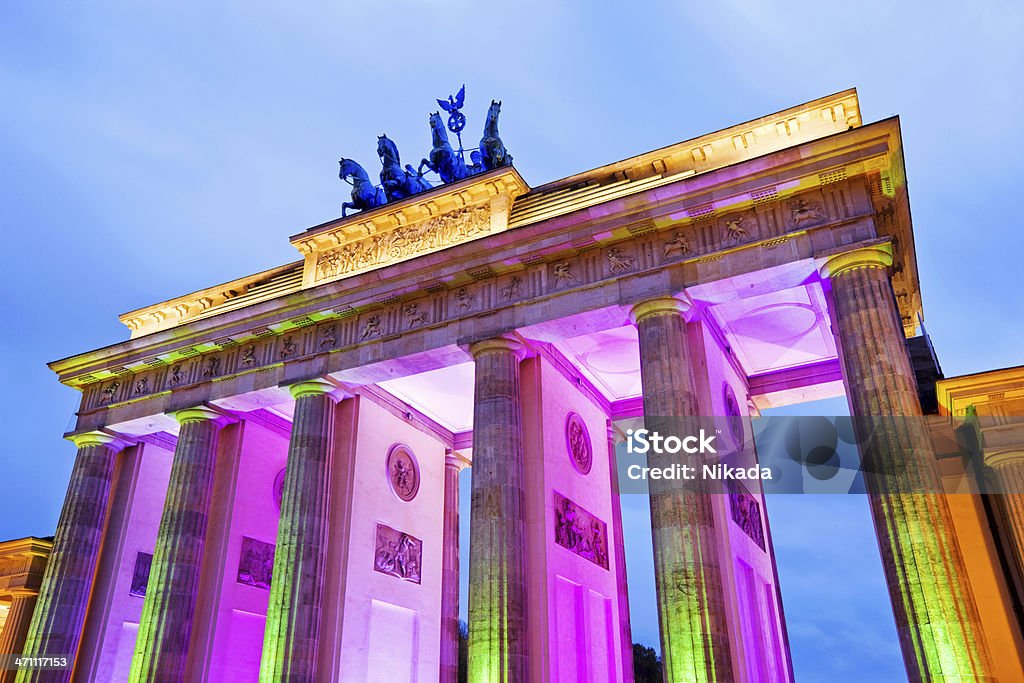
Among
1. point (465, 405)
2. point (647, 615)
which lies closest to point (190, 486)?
point (465, 405)

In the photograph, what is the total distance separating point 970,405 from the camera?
41.2ft

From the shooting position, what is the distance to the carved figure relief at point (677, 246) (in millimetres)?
15707

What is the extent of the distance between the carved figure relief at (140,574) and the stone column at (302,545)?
6.42 m

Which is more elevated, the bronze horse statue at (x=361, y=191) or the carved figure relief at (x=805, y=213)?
the bronze horse statue at (x=361, y=191)

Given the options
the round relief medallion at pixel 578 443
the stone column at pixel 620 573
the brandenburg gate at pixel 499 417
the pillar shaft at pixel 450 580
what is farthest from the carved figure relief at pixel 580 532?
the pillar shaft at pixel 450 580

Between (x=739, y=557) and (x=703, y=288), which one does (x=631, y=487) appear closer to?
(x=739, y=557)

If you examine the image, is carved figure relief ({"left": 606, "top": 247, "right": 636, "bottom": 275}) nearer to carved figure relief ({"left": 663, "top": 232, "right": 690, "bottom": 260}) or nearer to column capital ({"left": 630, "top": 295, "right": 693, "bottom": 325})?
carved figure relief ({"left": 663, "top": 232, "right": 690, "bottom": 260})

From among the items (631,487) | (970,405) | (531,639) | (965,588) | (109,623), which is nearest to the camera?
(965,588)

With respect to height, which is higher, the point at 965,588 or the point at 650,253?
the point at 650,253

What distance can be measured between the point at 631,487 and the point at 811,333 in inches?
239

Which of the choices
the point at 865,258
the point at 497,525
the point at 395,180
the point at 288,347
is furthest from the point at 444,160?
the point at 865,258

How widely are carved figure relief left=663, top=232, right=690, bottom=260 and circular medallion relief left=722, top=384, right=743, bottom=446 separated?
12.0 ft

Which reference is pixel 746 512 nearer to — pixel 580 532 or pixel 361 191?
pixel 580 532

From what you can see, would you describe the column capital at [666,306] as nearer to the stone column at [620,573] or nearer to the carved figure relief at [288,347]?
the stone column at [620,573]
